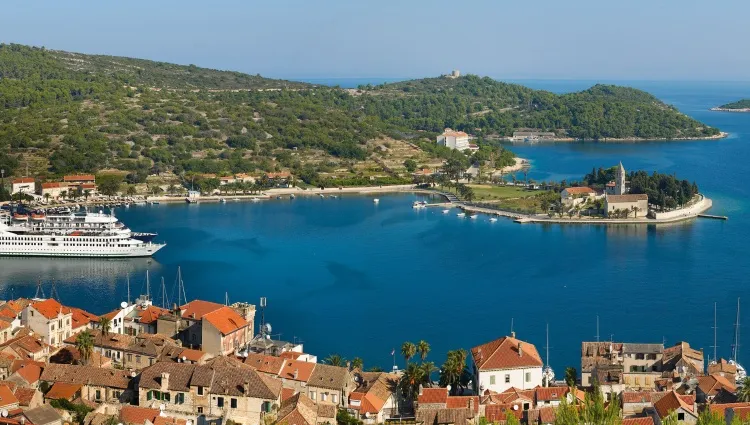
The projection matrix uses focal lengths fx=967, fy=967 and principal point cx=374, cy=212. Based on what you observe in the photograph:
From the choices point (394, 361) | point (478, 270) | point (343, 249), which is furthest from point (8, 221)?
point (394, 361)

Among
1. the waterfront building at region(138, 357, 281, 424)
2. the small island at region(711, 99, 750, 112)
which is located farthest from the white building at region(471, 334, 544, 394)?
the small island at region(711, 99, 750, 112)

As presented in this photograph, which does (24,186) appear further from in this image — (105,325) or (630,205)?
(105,325)

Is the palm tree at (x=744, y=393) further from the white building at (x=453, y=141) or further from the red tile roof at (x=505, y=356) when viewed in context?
the white building at (x=453, y=141)

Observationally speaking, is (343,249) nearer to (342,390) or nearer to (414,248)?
(414,248)

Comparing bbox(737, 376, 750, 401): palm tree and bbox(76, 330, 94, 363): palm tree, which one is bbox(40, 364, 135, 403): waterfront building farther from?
bbox(737, 376, 750, 401): palm tree

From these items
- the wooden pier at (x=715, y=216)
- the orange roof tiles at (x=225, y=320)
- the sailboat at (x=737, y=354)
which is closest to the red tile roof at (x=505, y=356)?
the sailboat at (x=737, y=354)

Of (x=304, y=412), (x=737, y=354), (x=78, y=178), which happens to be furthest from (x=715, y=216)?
(x=304, y=412)
